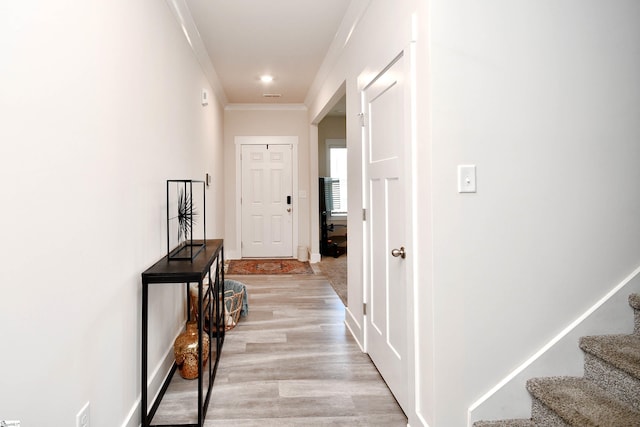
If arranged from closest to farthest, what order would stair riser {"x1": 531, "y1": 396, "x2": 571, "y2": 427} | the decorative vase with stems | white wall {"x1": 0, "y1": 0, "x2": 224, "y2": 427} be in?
white wall {"x1": 0, "y1": 0, "x2": 224, "y2": 427}, stair riser {"x1": 531, "y1": 396, "x2": 571, "y2": 427}, the decorative vase with stems

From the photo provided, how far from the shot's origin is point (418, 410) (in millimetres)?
1794

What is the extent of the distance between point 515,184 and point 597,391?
94cm

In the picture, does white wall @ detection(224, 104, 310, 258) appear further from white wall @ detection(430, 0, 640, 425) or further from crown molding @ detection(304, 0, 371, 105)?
white wall @ detection(430, 0, 640, 425)

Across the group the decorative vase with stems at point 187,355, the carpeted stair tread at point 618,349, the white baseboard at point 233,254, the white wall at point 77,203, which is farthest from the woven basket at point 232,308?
the white baseboard at point 233,254

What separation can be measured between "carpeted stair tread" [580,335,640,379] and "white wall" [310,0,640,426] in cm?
6

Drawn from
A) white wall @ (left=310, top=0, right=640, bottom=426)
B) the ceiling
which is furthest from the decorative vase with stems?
the ceiling

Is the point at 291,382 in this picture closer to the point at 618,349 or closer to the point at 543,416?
the point at 543,416

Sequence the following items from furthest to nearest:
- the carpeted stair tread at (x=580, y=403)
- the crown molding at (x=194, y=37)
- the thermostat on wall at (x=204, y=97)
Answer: the thermostat on wall at (x=204, y=97)
the crown molding at (x=194, y=37)
the carpeted stair tread at (x=580, y=403)

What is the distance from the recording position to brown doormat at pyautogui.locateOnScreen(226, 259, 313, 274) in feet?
18.2

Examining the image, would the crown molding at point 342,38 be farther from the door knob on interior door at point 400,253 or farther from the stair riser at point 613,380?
the stair riser at point 613,380

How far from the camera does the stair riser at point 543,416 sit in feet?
5.17

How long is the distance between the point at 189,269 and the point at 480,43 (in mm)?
1723

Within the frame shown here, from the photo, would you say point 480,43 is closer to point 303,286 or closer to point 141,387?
point 141,387

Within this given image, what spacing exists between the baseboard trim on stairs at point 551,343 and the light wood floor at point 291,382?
0.43 m
